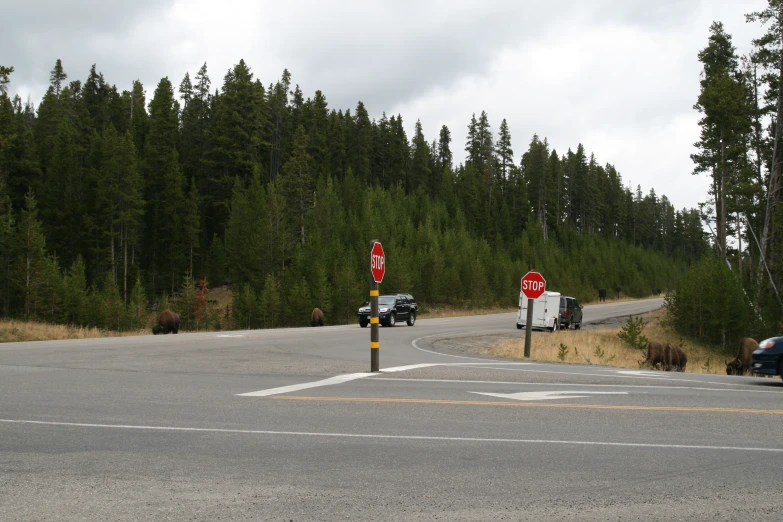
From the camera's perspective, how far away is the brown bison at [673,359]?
2498 centimetres

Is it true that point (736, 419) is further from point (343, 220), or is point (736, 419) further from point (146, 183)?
point (146, 183)

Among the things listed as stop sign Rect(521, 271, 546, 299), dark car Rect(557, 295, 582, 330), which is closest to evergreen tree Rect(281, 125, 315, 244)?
dark car Rect(557, 295, 582, 330)

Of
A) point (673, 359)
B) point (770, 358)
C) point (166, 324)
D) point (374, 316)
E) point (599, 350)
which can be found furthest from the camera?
→ point (166, 324)

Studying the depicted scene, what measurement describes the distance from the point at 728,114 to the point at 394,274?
29994 mm

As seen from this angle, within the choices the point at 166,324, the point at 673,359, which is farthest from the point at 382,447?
the point at 166,324

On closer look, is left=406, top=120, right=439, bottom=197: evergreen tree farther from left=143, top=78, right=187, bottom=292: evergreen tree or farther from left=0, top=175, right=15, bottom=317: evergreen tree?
left=0, top=175, right=15, bottom=317: evergreen tree

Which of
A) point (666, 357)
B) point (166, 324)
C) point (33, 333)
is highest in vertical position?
point (166, 324)

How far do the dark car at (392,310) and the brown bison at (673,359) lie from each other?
1665 cm

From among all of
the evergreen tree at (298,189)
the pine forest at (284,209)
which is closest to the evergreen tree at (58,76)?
the pine forest at (284,209)

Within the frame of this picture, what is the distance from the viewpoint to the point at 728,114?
46.7 meters

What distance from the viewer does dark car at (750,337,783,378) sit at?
14.7 meters

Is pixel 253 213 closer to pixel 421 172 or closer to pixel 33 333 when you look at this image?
pixel 33 333

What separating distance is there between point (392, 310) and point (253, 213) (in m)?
37.2

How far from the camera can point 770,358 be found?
14.8 m
